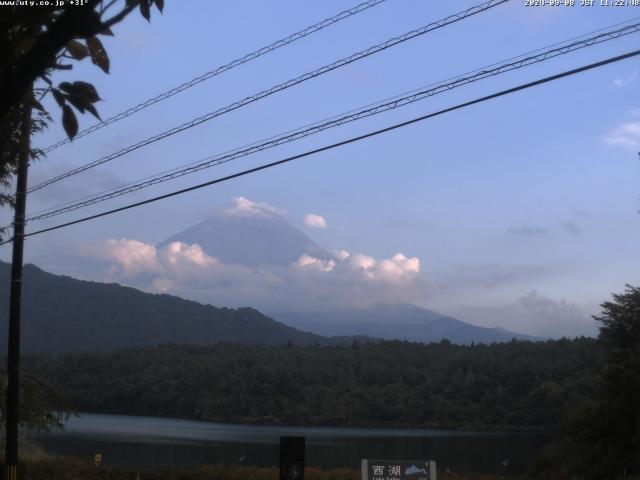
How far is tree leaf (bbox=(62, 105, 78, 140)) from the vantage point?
3798 mm

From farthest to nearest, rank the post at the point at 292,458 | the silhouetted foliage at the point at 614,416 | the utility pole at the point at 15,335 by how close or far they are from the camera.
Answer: the silhouetted foliage at the point at 614,416
the utility pole at the point at 15,335
the post at the point at 292,458

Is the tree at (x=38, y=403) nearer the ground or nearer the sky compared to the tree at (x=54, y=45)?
nearer the ground

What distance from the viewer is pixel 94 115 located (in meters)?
3.82

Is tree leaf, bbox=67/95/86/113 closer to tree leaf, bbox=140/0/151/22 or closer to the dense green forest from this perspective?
tree leaf, bbox=140/0/151/22

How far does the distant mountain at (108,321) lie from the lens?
166250mm

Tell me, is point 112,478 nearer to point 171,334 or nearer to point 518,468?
point 518,468

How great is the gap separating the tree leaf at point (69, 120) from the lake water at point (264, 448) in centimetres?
3314

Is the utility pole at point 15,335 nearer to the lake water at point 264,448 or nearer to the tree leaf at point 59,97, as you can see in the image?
the tree leaf at point 59,97

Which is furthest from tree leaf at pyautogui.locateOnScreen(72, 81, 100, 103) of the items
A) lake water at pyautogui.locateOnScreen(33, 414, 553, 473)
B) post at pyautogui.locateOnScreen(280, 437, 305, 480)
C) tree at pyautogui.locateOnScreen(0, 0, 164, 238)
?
lake water at pyautogui.locateOnScreen(33, 414, 553, 473)

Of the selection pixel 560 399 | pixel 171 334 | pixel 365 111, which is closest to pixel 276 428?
pixel 560 399

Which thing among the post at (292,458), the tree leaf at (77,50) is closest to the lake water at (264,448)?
the post at (292,458)

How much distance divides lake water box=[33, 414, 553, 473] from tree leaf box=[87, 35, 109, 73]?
3310cm

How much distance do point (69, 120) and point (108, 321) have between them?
184450 mm

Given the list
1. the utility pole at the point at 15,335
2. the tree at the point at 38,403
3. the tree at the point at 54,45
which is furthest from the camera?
the tree at the point at 38,403
